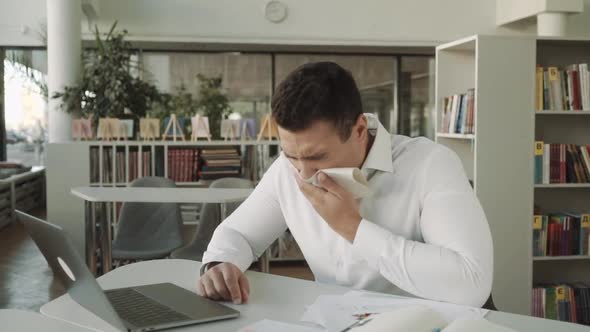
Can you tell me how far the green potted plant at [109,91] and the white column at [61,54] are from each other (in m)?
0.23

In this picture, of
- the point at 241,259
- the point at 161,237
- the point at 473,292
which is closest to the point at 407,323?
the point at 473,292

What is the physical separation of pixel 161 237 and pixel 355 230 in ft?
11.2

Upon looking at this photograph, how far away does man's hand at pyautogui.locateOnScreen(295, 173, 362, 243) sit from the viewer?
179 centimetres

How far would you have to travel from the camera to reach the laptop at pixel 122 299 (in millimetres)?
1496

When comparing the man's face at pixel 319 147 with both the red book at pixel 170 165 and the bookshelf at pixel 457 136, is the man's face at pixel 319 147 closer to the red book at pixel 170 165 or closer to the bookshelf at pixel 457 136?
the bookshelf at pixel 457 136

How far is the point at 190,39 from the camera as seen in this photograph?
8781 mm

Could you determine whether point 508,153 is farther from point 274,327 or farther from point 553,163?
point 274,327

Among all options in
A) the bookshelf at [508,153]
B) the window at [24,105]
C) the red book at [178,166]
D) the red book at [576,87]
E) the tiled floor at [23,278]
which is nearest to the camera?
the bookshelf at [508,153]

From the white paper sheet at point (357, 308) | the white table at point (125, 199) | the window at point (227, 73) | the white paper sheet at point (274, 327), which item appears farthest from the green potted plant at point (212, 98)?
the white paper sheet at point (274, 327)

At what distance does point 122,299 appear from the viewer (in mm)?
1766

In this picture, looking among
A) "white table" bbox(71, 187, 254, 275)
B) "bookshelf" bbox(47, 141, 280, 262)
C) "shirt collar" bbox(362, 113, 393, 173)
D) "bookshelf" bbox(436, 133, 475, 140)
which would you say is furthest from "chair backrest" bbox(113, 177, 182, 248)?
"shirt collar" bbox(362, 113, 393, 173)

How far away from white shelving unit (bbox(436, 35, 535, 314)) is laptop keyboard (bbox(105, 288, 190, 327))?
3.17 m

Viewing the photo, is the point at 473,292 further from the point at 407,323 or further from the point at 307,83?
the point at 307,83

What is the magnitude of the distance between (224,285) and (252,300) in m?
0.09
